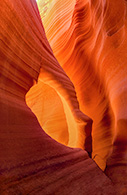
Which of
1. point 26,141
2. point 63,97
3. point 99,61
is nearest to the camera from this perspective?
point 26,141

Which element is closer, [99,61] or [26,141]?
[26,141]

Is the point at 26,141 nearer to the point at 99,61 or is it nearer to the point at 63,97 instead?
the point at 63,97

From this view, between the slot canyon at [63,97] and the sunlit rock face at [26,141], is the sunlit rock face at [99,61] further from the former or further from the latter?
the sunlit rock face at [26,141]

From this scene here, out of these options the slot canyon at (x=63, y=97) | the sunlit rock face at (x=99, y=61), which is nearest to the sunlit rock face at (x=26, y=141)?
the slot canyon at (x=63, y=97)

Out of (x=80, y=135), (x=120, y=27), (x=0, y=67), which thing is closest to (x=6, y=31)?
(x=0, y=67)

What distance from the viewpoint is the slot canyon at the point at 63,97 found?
980 mm

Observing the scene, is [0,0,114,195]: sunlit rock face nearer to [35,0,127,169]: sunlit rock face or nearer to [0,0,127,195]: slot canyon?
[0,0,127,195]: slot canyon

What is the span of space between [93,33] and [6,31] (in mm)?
2701

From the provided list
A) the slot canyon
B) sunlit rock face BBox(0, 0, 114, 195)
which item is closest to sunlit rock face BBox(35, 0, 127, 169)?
the slot canyon

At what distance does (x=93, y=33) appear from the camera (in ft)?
11.9

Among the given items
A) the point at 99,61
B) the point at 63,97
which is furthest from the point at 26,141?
the point at 99,61

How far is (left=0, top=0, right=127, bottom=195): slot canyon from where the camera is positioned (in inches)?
38.6

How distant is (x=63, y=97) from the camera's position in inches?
94.3

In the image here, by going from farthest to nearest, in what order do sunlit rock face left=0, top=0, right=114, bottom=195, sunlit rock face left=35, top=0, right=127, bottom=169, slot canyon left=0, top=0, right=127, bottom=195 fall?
sunlit rock face left=35, top=0, right=127, bottom=169 → slot canyon left=0, top=0, right=127, bottom=195 → sunlit rock face left=0, top=0, right=114, bottom=195
